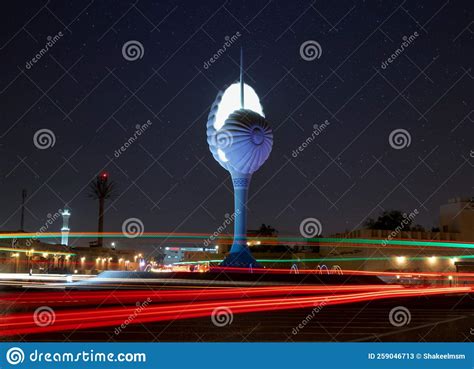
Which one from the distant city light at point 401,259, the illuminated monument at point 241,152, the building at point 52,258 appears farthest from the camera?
the building at point 52,258

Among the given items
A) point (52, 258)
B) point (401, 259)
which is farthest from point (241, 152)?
point (52, 258)

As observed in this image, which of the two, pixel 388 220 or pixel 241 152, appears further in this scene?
pixel 388 220

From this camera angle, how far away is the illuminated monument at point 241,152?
3475cm

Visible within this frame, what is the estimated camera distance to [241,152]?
35125 mm

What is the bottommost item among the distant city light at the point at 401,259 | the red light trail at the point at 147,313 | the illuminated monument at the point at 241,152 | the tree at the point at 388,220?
the red light trail at the point at 147,313

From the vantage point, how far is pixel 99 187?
76.4m

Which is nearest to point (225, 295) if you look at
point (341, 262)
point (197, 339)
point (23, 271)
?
point (197, 339)

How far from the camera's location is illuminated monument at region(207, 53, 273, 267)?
34.8 metres

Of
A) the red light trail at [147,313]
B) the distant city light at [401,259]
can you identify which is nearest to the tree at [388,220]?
the distant city light at [401,259]

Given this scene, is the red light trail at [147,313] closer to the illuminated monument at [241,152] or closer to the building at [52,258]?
the illuminated monument at [241,152]

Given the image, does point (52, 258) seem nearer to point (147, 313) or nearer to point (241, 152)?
point (241, 152)

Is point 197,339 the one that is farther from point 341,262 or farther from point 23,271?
point 23,271

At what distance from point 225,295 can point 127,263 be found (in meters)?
76.5

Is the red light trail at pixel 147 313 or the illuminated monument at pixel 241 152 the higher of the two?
the illuminated monument at pixel 241 152
